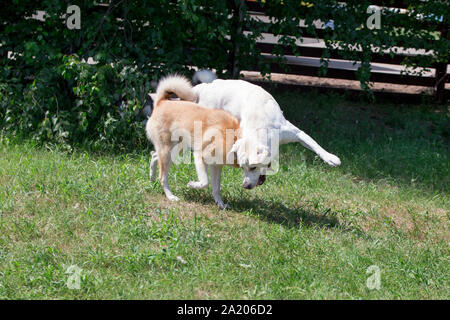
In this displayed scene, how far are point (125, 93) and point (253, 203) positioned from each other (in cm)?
221

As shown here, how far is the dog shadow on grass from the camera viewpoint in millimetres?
5023

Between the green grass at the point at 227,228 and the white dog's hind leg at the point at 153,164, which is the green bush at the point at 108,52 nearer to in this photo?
the green grass at the point at 227,228

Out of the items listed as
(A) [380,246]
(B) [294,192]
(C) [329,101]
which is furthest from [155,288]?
(C) [329,101]

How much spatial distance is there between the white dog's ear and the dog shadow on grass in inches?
28.4

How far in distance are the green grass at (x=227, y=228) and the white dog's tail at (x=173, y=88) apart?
0.94 meters

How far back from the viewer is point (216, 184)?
5250 millimetres

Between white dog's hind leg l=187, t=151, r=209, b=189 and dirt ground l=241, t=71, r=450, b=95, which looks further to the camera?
dirt ground l=241, t=71, r=450, b=95

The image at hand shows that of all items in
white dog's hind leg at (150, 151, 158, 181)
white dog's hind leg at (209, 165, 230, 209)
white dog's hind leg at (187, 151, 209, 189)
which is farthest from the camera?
white dog's hind leg at (150, 151, 158, 181)

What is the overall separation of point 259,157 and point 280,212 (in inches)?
36.4

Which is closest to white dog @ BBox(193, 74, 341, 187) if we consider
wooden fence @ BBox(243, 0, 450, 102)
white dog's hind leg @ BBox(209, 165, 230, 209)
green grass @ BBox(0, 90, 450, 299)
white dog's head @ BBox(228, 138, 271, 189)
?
white dog's head @ BBox(228, 138, 271, 189)

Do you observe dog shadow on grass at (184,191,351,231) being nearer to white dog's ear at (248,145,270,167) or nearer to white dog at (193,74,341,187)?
white dog at (193,74,341,187)

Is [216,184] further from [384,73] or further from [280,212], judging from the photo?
[384,73]

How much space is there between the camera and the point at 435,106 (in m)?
9.66

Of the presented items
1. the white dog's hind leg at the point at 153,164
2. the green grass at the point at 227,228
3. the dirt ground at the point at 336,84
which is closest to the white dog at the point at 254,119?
the green grass at the point at 227,228
